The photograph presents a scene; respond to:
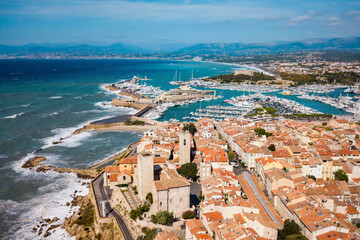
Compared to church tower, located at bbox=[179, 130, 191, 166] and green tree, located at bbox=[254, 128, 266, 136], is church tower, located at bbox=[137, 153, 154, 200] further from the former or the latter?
green tree, located at bbox=[254, 128, 266, 136]

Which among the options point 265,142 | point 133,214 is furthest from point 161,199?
point 265,142

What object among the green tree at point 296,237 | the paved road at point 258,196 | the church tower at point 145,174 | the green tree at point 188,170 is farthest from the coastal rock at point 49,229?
the green tree at point 296,237

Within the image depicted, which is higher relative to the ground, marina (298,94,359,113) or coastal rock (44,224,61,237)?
marina (298,94,359,113)

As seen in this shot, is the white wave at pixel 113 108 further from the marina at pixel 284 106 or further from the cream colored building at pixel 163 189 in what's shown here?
the cream colored building at pixel 163 189

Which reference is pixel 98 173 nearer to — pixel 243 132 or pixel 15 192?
pixel 15 192

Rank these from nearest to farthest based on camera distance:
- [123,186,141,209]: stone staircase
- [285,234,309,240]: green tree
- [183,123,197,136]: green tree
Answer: [285,234,309,240]: green tree
[123,186,141,209]: stone staircase
[183,123,197,136]: green tree

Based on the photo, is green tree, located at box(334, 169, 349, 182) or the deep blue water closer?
the deep blue water

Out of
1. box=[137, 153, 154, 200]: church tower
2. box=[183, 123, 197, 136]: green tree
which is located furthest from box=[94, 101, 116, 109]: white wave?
box=[137, 153, 154, 200]: church tower
